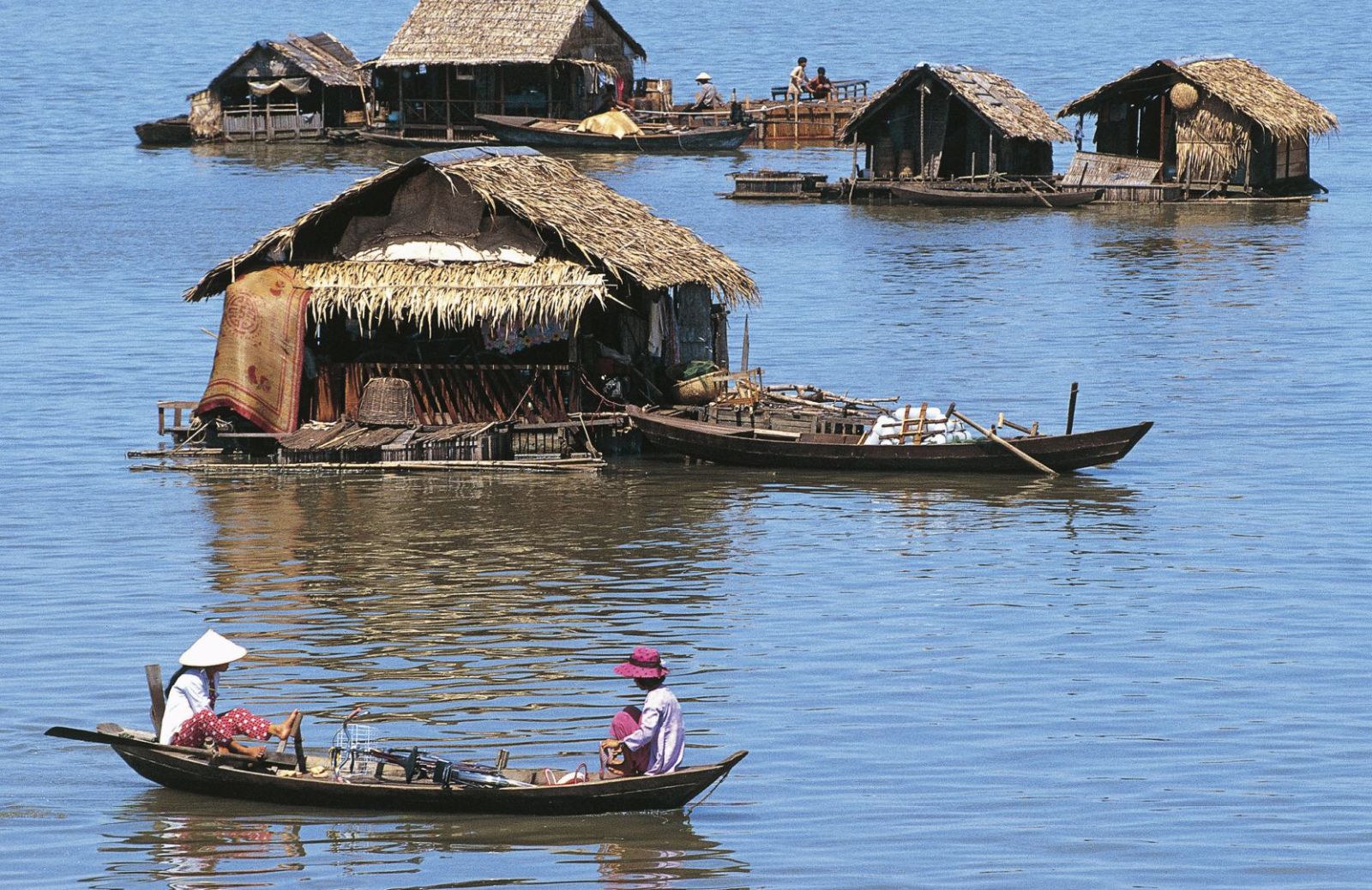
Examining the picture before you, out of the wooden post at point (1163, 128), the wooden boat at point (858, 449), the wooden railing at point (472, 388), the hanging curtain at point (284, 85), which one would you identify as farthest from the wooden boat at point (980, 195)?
the wooden railing at point (472, 388)

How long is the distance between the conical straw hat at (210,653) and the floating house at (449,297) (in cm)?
1022

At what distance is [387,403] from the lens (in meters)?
23.9

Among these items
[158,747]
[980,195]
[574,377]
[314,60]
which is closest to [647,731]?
[158,747]

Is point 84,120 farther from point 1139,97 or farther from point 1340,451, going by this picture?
point 1340,451

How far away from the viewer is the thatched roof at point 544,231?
76.2ft

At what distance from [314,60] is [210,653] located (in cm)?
5345

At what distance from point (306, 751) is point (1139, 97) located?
38.9 m

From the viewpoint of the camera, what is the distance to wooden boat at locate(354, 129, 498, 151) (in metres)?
59.2

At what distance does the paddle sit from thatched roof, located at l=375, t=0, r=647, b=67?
156ft

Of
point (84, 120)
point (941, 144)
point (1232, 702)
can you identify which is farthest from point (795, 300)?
point (84, 120)

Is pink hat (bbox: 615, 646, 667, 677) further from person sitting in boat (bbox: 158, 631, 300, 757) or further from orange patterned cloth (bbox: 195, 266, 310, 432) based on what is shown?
orange patterned cloth (bbox: 195, 266, 310, 432)

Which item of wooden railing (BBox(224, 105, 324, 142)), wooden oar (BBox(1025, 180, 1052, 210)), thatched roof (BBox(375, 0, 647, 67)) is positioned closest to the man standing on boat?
thatched roof (BBox(375, 0, 647, 67))

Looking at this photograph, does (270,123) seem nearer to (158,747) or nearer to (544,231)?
(544,231)

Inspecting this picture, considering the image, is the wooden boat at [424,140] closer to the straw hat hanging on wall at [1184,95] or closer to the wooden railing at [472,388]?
the straw hat hanging on wall at [1184,95]
